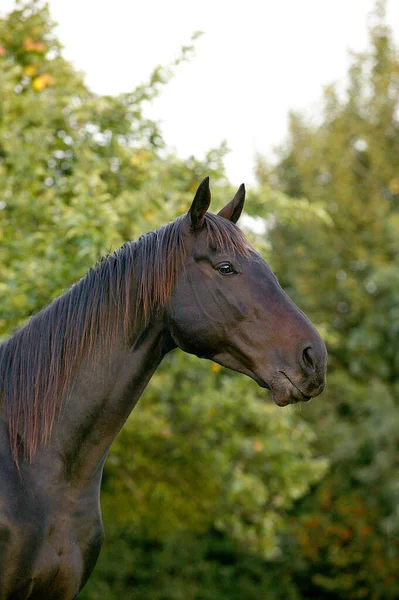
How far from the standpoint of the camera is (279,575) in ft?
38.8

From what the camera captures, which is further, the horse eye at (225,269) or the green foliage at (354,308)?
the green foliage at (354,308)

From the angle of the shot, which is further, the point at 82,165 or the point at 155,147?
the point at 155,147

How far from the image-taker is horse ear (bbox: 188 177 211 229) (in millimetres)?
2945

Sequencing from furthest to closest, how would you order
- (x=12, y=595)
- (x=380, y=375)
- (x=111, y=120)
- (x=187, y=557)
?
(x=380, y=375), (x=187, y=557), (x=111, y=120), (x=12, y=595)

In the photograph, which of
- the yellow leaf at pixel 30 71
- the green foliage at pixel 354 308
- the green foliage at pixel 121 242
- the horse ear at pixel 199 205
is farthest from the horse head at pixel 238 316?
the green foliage at pixel 354 308

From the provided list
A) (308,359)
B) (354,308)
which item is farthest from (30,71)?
(354,308)

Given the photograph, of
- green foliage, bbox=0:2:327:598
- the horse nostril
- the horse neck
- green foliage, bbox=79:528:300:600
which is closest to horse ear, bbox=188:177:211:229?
the horse neck

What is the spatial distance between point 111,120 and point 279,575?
7960mm

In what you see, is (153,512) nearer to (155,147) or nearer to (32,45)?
(155,147)

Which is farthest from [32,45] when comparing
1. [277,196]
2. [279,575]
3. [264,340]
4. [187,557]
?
[279,575]

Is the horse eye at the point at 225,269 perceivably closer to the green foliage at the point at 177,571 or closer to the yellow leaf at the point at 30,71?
the yellow leaf at the point at 30,71

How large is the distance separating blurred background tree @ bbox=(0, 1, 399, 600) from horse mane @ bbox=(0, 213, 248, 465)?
0.58 meters

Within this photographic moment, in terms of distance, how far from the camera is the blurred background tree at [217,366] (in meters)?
6.00

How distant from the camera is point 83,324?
306cm
